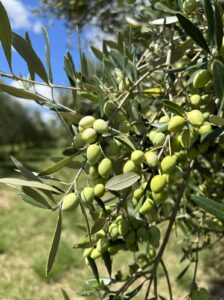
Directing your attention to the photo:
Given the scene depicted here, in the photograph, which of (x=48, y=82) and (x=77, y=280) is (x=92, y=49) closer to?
(x=48, y=82)

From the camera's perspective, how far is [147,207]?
62cm

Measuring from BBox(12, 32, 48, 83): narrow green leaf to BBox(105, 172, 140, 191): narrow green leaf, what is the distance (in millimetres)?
204

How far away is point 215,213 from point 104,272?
133 inches

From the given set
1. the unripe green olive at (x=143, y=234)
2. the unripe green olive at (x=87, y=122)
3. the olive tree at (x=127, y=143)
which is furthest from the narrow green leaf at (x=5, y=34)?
the unripe green olive at (x=143, y=234)

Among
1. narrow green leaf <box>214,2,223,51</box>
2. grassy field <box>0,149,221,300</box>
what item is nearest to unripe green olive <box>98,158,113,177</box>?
narrow green leaf <box>214,2,223,51</box>

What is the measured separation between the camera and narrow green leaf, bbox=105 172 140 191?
0.59m

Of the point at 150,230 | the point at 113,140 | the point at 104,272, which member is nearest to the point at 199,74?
the point at 113,140

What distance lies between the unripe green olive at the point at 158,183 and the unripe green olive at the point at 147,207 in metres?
0.06

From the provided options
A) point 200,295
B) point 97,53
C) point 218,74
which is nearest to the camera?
point 218,74

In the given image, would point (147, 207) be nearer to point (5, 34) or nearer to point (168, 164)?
point (168, 164)

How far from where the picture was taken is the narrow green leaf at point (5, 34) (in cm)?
55

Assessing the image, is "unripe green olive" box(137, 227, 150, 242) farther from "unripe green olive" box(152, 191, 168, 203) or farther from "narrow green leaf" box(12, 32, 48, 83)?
"narrow green leaf" box(12, 32, 48, 83)

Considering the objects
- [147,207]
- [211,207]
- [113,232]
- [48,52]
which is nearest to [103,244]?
[113,232]

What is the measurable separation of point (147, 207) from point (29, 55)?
30 centimetres
